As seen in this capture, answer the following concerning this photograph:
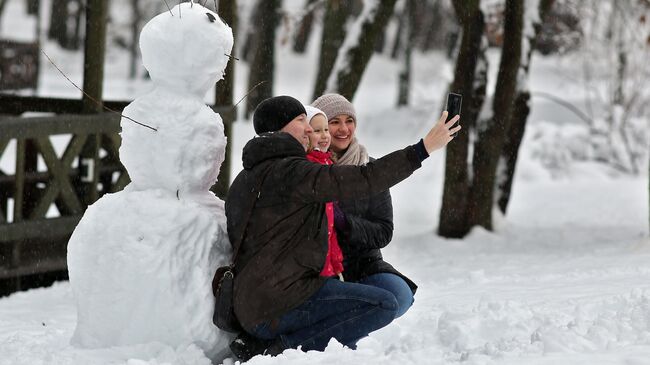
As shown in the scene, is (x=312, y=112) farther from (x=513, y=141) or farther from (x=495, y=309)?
(x=513, y=141)

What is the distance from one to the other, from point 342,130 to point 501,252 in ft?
19.5

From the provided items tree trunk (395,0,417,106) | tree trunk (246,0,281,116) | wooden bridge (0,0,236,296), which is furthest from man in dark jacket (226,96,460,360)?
tree trunk (395,0,417,106)

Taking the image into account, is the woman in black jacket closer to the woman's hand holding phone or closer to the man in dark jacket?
the man in dark jacket

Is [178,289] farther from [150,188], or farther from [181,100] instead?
[181,100]

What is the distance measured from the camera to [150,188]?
16.7 feet

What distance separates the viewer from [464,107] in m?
11.4

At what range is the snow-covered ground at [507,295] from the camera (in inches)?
173

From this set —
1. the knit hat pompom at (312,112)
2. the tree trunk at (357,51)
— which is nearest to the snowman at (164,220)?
the knit hat pompom at (312,112)

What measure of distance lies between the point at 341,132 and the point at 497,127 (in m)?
6.39

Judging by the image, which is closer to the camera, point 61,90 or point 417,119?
point 417,119

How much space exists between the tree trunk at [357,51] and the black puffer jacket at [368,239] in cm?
647

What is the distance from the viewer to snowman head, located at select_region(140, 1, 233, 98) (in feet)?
16.5

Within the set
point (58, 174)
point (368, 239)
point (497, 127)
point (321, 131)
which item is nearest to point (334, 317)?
point (368, 239)

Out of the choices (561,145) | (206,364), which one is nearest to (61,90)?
(561,145)
